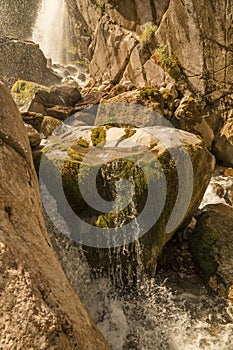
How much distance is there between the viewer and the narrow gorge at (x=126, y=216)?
3.63m

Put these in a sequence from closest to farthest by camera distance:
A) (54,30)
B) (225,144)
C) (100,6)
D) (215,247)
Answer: (215,247) < (225,144) < (100,6) < (54,30)

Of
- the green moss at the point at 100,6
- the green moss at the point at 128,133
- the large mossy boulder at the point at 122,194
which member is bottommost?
the large mossy boulder at the point at 122,194

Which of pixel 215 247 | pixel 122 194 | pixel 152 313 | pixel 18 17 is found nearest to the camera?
pixel 122 194

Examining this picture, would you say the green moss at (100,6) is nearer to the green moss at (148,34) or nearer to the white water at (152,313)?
the green moss at (148,34)

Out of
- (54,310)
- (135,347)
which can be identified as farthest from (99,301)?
(54,310)

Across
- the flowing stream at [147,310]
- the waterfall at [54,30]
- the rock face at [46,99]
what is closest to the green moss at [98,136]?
the flowing stream at [147,310]

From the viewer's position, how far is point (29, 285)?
3332 millimetres

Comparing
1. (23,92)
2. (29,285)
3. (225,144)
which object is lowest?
(225,144)

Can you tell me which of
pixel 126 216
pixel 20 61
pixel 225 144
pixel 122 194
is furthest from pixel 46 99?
pixel 126 216

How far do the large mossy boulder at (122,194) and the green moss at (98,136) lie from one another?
0.69 meters

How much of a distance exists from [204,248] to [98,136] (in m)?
4.40

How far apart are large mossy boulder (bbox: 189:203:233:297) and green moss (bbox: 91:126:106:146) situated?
384cm

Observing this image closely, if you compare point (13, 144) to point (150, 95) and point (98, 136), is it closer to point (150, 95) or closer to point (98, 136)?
point (98, 136)

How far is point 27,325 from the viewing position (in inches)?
121
